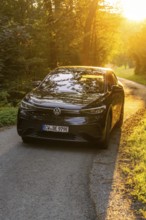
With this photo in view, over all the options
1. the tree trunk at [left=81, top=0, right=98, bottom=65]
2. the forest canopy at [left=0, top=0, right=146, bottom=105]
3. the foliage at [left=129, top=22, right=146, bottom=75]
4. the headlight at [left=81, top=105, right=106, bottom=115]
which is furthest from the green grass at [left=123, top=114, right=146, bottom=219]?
the foliage at [left=129, top=22, right=146, bottom=75]

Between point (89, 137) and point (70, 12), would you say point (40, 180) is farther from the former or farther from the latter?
point (70, 12)

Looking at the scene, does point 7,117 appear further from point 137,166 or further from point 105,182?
point 105,182

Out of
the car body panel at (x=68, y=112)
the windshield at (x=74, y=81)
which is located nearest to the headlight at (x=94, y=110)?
the car body panel at (x=68, y=112)

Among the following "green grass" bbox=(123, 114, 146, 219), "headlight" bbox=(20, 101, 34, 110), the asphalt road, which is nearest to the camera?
the asphalt road

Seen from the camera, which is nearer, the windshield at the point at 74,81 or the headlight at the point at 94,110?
the headlight at the point at 94,110

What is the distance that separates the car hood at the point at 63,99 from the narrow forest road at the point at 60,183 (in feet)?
3.09

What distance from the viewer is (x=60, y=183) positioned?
6.68 m

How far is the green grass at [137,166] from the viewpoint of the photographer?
6.25 meters

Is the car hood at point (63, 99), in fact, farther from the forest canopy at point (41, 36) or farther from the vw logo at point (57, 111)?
the forest canopy at point (41, 36)

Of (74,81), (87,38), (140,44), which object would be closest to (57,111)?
(74,81)

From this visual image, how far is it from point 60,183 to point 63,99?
3.09 meters

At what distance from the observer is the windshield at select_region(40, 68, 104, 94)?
10.2 m

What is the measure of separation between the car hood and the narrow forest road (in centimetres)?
94

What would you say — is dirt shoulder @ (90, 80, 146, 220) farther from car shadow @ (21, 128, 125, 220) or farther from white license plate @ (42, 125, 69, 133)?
white license plate @ (42, 125, 69, 133)
